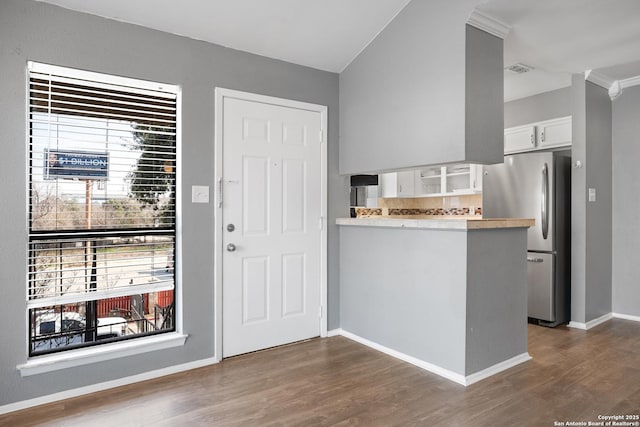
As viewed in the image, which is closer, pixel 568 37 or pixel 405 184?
pixel 568 37

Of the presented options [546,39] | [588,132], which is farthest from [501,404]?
[588,132]

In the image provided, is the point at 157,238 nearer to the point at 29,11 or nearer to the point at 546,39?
the point at 29,11

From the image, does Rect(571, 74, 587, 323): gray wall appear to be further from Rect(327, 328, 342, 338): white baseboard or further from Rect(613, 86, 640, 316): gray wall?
Rect(327, 328, 342, 338): white baseboard

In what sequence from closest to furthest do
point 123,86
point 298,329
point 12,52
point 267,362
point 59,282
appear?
point 12,52 < point 59,282 < point 123,86 < point 267,362 < point 298,329

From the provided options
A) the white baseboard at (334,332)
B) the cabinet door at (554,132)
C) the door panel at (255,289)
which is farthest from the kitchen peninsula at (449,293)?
the cabinet door at (554,132)

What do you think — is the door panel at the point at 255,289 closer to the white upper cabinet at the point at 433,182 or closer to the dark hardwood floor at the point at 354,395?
the dark hardwood floor at the point at 354,395

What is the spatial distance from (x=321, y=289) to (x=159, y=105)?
2.04 meters

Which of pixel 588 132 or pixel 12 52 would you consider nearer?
pixel 12 52

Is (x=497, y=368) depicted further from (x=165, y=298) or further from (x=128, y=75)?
(x=128, y=75)

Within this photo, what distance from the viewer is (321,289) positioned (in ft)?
12.0

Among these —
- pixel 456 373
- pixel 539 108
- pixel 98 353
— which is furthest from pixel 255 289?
pixel 539 108

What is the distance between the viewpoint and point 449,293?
277 centimetres

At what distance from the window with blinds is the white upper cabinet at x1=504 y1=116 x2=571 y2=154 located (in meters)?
3.76

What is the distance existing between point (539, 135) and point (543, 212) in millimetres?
1015
